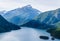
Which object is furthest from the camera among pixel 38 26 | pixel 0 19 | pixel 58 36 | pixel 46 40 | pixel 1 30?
pixel 38 26

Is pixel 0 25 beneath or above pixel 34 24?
beneath

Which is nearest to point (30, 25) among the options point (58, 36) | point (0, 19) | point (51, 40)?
point (0, 19)

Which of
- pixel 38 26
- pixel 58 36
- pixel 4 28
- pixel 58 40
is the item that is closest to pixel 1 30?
pixel 4 28

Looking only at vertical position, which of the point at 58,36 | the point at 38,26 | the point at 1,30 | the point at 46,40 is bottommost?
the point at 46,40

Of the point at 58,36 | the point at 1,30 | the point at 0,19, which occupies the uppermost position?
the point at 0,19

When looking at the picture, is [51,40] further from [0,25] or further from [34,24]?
[34,24]

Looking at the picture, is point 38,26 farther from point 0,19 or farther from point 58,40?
point 58,40

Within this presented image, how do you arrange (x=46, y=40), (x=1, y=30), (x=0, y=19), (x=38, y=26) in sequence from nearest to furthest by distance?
(x=46, y=40) → (x=1, y=30) → (x=0, y=19) → (x=38, y=26)

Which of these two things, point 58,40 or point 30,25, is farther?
point 30,25

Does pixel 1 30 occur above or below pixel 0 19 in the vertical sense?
below
